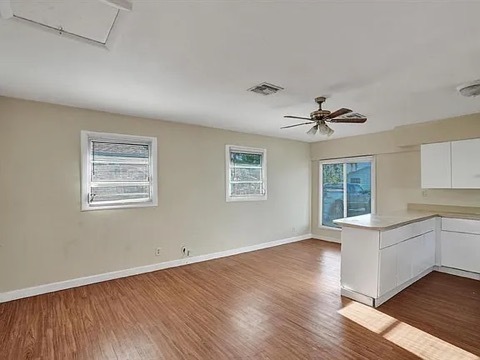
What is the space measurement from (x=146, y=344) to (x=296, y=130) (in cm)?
432

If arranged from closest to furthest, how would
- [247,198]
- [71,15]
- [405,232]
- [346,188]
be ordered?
[71,15]
[405,232]
[247,198]
[346,188]

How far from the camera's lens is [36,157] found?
348cm

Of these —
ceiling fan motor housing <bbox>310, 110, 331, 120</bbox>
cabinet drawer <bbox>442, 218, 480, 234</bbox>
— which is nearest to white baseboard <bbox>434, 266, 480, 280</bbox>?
cabinet drawer <bbox>442, 218, 480, 234</bbox>

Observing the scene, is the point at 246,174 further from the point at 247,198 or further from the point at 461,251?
the point at 461,251

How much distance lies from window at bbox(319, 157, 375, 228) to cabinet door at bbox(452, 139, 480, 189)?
158cm

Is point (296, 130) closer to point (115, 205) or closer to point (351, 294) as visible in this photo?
point (351, 294)

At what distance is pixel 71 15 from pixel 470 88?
12.0 ft

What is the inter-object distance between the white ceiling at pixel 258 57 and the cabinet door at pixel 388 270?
186 cm

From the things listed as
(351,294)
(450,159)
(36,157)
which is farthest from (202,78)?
(450,159)

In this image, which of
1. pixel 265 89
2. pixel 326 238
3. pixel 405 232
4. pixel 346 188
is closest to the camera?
A: pixel 265 89

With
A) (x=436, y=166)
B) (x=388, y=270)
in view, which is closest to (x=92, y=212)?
(x=388, y=270)

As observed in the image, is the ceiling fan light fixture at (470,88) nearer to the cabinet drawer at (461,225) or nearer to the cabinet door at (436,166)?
the cabinet door at (436,166)

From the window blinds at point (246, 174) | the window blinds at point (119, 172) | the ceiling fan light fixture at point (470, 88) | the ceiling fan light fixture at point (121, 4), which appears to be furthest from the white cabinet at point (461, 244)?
the ceiling fan light fixture at point (121, 4)

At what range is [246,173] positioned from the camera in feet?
18.9
